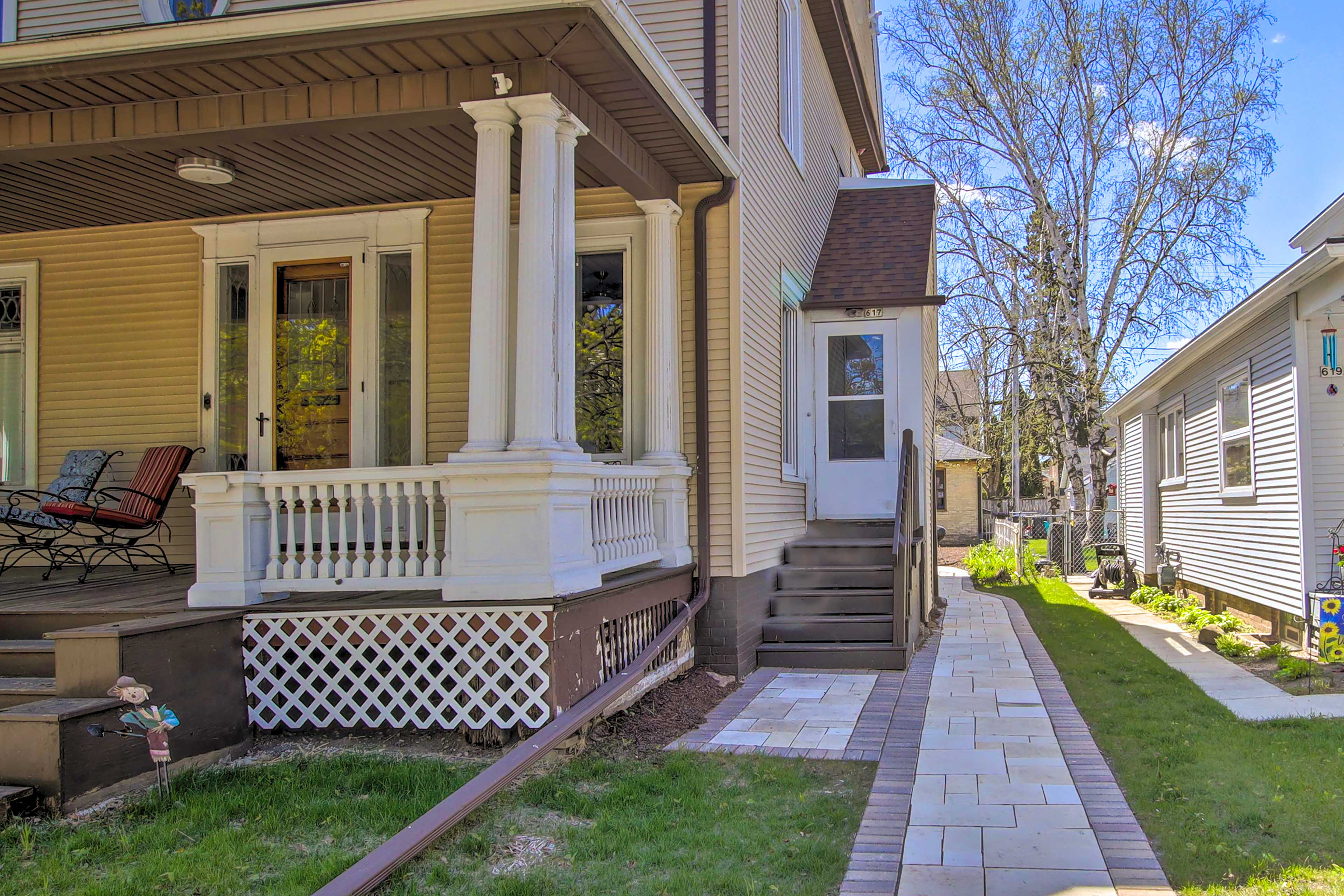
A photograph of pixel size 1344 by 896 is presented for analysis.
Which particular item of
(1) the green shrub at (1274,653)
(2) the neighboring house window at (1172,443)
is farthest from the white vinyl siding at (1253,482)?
(1) the green shrub at (1274,653)

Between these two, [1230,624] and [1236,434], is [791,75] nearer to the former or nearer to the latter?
[1236,434]

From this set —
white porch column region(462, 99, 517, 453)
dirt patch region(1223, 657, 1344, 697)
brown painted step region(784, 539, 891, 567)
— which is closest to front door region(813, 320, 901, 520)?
brown painted step region(784, 539, 891, 567)

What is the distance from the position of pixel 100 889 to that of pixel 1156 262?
64.9ft

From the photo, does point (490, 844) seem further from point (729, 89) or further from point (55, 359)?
point (55, 359)

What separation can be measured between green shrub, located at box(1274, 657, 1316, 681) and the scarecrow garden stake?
6.92m

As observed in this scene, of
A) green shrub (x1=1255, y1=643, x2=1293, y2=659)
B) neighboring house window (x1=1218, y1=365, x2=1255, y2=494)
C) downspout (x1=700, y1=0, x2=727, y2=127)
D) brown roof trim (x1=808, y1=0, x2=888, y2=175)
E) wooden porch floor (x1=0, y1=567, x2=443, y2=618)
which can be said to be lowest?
green shrub (x1=1255, y1=643, x2=1293, y2=659)

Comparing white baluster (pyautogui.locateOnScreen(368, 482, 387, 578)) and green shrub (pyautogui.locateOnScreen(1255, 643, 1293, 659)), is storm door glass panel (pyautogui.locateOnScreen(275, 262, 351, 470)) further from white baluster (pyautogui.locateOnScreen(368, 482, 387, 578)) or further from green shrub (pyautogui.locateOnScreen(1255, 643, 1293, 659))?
green shrub (pyautogui.locateOnScreen(1255, 643, 1293, 659))

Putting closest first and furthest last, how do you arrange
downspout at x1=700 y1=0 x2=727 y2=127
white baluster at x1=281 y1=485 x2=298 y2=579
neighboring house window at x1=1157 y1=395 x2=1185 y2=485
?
white baluster at x1=281 y1=485 x2=298 y2=579, downspout at x1=700 y1=0 x2=727 y2=127, neighboring house window at x1=1157 y1=395 x2=1185 y2=485

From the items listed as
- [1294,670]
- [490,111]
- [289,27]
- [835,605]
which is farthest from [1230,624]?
[289,27]

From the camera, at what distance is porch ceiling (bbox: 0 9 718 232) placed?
15.3 ft

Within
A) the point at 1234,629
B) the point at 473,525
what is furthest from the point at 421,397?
the point at 1234,629

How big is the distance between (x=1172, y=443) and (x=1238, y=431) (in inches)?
167

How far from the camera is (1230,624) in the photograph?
32.0 ft

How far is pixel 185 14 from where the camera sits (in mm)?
7707
